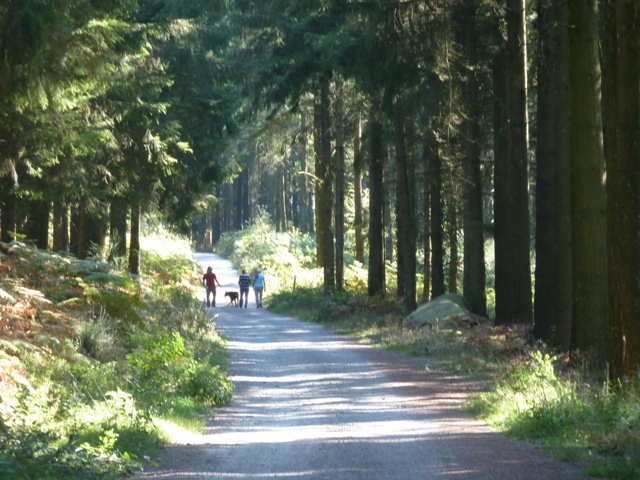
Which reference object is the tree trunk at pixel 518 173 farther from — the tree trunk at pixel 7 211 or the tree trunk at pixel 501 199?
the tree trunk at pixel 7 211

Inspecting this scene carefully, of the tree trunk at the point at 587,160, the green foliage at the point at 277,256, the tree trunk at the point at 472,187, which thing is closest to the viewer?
the tree trunk at the point at 587,160

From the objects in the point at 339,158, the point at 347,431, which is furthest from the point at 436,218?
the point at 347,431

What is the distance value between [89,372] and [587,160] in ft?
26.4

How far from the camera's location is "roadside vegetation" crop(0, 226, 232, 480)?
8148 mm

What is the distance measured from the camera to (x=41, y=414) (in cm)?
970

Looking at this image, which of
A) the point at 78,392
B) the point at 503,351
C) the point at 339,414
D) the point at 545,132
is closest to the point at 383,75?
the point at 545,132

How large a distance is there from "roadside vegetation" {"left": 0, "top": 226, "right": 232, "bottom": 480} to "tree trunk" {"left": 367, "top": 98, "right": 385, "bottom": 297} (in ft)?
33.9

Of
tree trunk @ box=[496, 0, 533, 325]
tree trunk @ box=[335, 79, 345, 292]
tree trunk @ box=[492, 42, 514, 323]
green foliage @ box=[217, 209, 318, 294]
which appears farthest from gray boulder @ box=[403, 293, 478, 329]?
green foliage @ box=[217, 209, 318, 294]

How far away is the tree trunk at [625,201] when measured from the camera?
10.7 meters

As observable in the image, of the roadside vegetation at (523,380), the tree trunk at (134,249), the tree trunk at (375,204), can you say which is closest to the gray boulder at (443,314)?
the roadside vegetation at (523,380)

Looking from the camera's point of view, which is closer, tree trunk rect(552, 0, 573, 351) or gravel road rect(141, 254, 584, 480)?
gravel road rect(141, 254, 584, 480)

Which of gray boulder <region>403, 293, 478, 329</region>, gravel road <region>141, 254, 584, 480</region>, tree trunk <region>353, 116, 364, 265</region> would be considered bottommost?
gravel road <region>141, 254, 584, 480</region>

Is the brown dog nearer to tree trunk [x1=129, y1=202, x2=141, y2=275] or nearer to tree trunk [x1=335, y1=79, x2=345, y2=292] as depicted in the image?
tree trunk [x1=129, y1=202, x2=141, y2=275]

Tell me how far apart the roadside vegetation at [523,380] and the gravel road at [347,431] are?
0.40 metres
